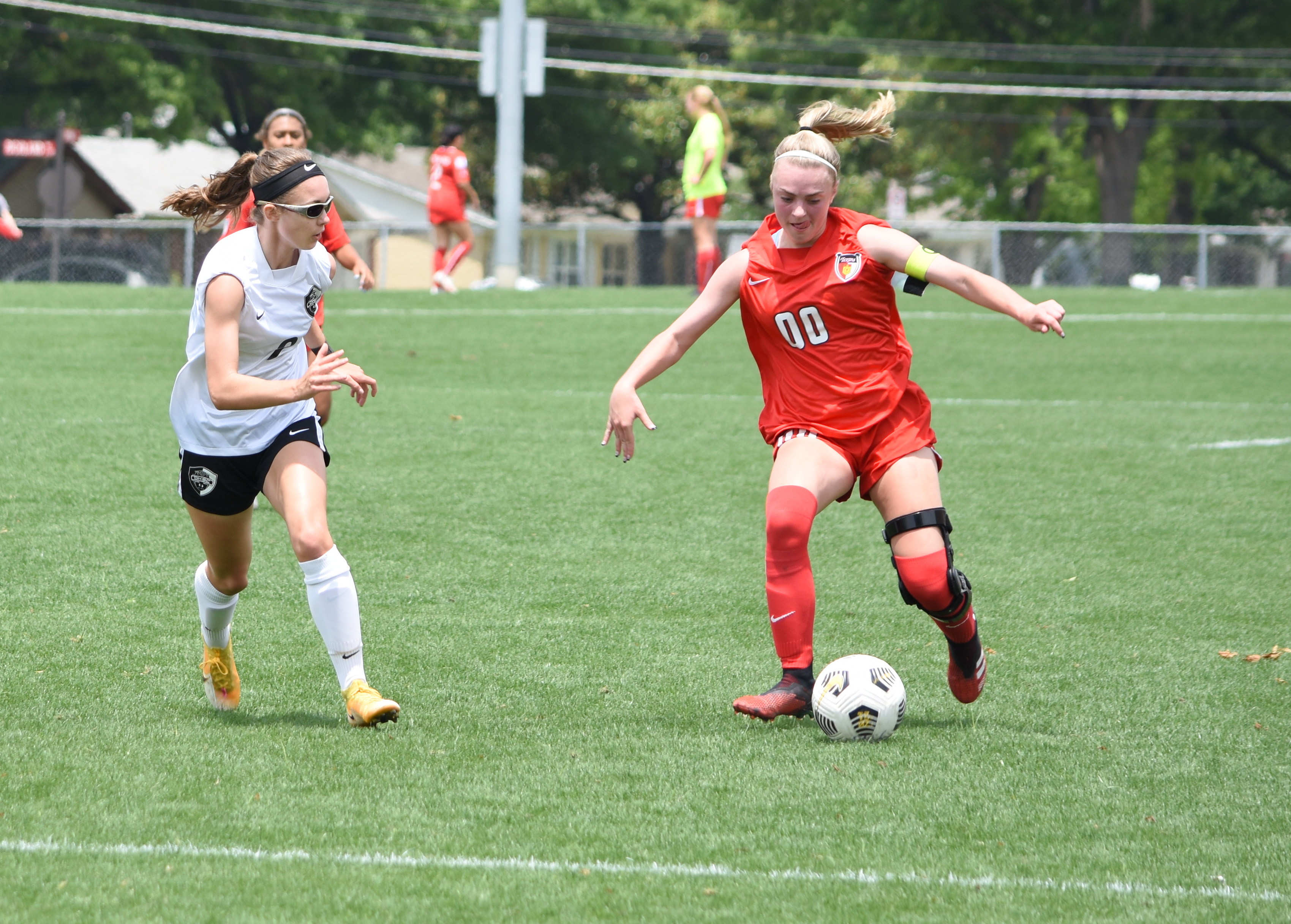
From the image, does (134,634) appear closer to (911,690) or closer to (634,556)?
(634,556)

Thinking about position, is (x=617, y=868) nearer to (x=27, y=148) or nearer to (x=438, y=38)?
(x=27, y=148)

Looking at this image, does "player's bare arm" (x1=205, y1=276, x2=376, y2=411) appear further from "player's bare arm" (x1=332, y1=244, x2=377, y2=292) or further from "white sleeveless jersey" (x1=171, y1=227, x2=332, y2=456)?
"player's bare arm" (x1=332, y1=244, x2=377, y2=292)

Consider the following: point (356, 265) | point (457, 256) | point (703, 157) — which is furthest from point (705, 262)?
point (356, 265)

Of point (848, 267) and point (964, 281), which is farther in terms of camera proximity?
point (848, 267)

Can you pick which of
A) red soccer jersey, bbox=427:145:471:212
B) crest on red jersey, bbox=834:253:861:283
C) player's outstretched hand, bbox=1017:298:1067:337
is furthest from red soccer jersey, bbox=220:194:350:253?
red soccer jersey, bbox=427:145:471:212

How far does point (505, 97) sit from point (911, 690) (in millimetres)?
17160

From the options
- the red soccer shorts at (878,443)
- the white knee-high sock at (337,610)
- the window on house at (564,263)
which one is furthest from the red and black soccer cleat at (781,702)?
the window on house at (564,263)

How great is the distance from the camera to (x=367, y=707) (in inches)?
191

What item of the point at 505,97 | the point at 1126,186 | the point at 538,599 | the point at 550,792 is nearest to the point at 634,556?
the point at 538,599

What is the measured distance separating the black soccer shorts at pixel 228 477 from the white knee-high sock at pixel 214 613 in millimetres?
345

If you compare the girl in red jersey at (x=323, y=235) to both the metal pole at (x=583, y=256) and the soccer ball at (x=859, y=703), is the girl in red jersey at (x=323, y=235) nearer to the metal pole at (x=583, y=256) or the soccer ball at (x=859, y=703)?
the soccer ball at (x=859, y=703)

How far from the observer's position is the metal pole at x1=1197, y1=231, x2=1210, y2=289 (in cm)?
2436

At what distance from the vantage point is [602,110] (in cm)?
4575

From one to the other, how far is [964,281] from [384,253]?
74.6 ft
